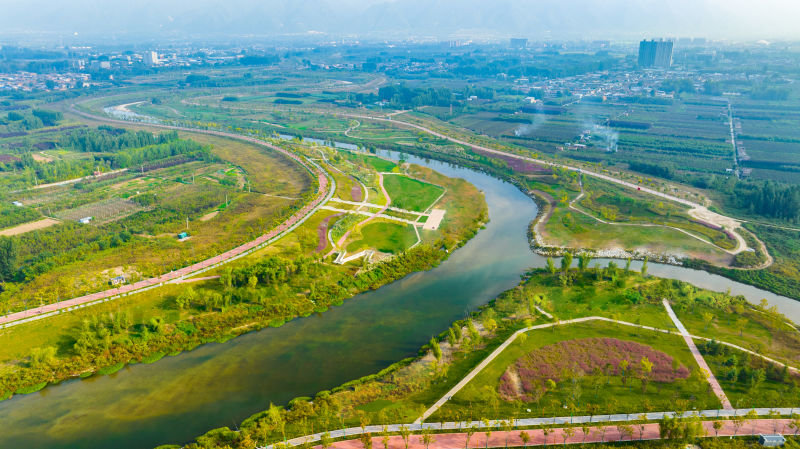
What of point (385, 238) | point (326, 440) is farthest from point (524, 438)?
point (385, 238)

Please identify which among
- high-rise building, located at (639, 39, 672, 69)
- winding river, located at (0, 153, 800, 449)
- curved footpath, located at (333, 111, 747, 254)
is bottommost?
winding river, located at (0, 153, 800, 449)

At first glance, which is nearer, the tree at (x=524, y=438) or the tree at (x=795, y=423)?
the tree at (x=524, y=438)

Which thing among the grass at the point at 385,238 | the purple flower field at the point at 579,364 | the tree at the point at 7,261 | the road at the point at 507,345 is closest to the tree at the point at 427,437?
the road at the point at 507,345

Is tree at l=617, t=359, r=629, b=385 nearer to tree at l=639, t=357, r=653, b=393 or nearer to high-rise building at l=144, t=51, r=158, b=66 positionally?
tree at l=639, t=357, r=653, b=393

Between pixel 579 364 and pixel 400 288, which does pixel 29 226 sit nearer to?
pixel 400 288

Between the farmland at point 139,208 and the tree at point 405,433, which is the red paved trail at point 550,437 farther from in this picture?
the farmland at point 139,208

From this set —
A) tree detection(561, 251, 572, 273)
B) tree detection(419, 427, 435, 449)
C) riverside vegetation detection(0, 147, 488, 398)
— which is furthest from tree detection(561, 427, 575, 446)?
riverside vegetation detection(0, 147, 488, 398)
